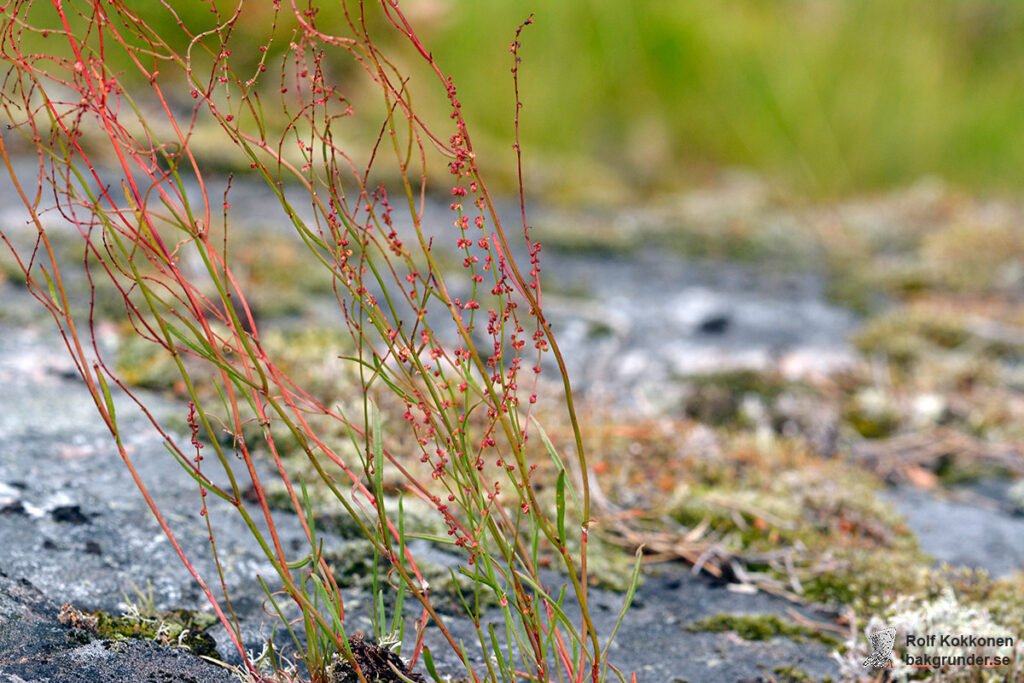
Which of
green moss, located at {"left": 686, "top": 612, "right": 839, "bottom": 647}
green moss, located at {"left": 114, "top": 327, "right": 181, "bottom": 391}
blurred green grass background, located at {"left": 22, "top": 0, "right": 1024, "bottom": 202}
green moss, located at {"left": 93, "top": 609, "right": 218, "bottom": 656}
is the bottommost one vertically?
green moss, located at {"left": 686, "top": 612, "right": 839, "bottom": 647}

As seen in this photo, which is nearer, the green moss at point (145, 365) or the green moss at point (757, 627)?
the green moss at point (757, 627)

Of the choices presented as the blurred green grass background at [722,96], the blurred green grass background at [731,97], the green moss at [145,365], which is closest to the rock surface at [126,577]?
the green moss at [145,365]

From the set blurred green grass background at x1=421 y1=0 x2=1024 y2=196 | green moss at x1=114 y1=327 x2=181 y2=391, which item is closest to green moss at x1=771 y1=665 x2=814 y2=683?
green moss at x1=114 y1=327 x2=181 y2=391

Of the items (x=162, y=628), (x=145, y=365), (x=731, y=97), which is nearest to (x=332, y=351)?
(x=145, y=365)

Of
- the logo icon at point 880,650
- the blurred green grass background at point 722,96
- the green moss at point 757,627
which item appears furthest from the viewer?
the blurred green grass background at point 722,96

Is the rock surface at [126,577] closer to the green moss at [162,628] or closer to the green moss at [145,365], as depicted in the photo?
the green moss at [162,628]

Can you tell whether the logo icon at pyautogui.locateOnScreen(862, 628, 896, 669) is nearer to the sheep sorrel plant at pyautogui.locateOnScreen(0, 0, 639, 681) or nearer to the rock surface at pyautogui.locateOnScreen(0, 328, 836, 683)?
the rock surface at pyautogui.locateOnScreen(0, 328, 836, 683)

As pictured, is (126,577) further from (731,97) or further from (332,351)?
(731,97)
